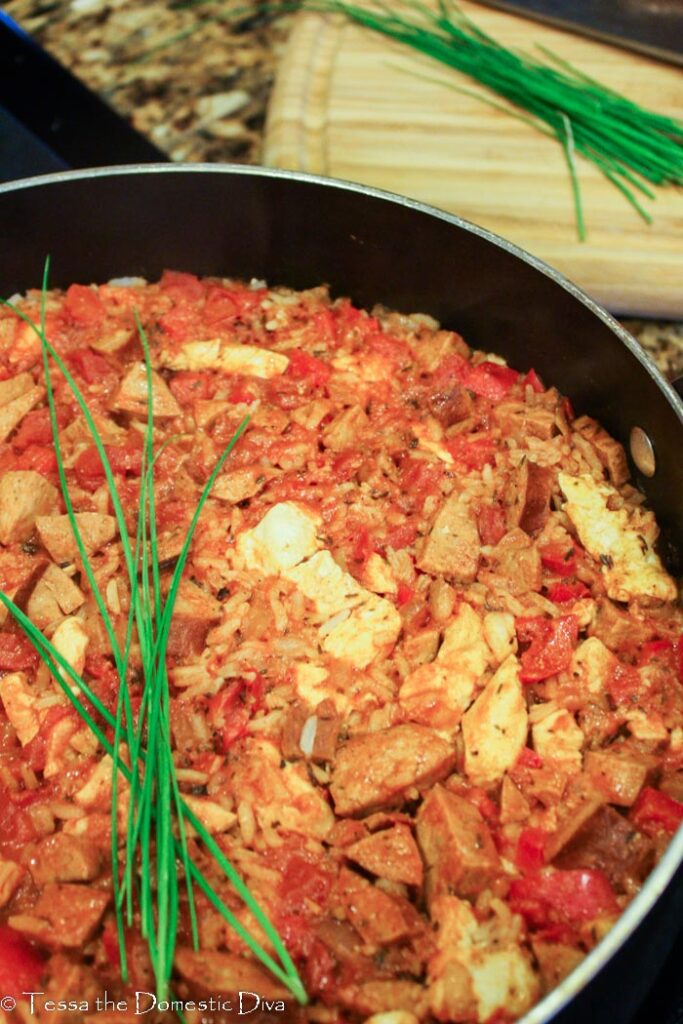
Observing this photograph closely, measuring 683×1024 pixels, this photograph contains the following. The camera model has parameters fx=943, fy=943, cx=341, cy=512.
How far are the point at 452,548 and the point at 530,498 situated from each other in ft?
0.70

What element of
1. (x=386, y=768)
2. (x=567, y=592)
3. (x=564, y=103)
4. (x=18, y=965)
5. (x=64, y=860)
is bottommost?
(x=18, y=965)

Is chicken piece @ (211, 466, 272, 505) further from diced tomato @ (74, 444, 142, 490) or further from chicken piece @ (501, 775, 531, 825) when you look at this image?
chicken piece @ (501, 775, 531, 825)

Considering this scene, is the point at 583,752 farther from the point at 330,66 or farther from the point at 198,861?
the point at 330,66

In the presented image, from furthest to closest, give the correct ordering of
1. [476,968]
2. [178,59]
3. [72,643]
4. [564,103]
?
1. [178,59]
2. [564,103]
3. [72,643]
4. [476,968]

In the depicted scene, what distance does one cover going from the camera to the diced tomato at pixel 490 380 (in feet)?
7.71

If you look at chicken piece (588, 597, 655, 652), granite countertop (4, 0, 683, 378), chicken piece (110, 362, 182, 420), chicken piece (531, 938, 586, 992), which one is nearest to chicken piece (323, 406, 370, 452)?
chicken piece (110, 362, 182, 420)

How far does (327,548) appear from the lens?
200 centimetres

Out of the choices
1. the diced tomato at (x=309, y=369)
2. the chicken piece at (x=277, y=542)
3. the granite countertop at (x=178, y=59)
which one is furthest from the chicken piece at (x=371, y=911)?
the granite countertop at (x=178, y=59)

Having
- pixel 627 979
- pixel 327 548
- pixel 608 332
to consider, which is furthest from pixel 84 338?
pixel 627 979

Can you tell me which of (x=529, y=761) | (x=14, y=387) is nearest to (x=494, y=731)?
(x=529, y=761)

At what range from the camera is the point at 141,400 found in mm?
2248

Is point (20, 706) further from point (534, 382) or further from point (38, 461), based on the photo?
point (534, 382)

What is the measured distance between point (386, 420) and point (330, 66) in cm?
152

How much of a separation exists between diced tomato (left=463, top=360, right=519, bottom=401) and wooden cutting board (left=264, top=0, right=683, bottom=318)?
0.46 m
